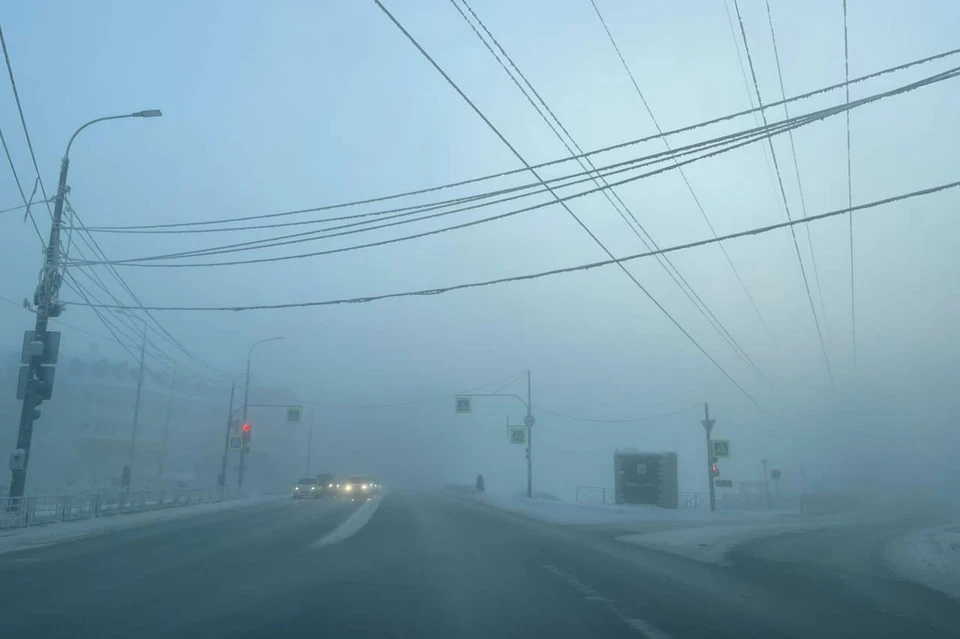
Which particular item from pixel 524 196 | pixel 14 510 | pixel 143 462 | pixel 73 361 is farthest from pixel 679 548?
pixel 73 361

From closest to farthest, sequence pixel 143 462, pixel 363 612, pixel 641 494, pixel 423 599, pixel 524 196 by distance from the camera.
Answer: pixel 363 612 < pixel 423 599 < pixel 524 196 < pixel 641 494 < pixel 143 462

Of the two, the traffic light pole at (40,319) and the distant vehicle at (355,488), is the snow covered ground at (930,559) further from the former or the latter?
the distant vehicle at (355,488)

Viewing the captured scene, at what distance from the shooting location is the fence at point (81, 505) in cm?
2508

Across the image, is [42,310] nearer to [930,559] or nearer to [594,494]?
[930,559]

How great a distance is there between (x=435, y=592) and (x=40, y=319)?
64.1 ft

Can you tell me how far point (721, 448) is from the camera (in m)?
46.4

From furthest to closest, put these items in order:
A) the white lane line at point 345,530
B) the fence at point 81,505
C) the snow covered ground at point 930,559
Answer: the fence at point 81,505 < the white lane line at point 345,530 < the snow covered ground at point 930,559

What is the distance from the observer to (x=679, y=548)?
23906 millimetres

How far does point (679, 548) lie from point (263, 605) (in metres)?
15.2

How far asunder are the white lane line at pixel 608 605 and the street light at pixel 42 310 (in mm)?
17148

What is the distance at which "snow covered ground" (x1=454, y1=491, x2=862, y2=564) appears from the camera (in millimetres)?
24766

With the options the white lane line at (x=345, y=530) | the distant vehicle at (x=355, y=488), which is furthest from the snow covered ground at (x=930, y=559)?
the distant vehicle at (x=355, y=488)

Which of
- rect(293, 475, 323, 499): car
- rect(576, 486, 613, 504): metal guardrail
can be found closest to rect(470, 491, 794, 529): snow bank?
rect(576, 486, 613, 504): metal guardrail

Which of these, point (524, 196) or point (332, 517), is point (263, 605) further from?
point (332, 517)
